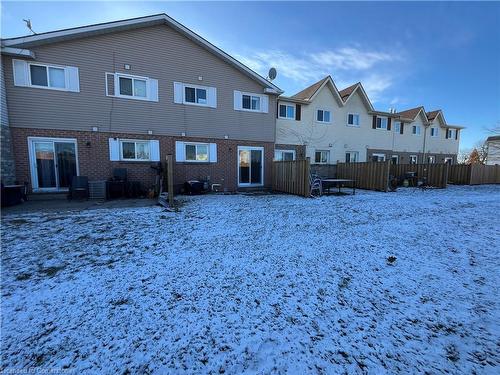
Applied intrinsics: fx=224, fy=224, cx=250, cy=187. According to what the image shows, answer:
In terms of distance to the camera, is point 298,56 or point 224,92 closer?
point 224,92

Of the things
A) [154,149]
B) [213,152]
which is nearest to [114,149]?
[154,149]

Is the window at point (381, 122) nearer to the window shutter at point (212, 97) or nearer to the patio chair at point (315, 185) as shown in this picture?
the patio chair at point (315, 185)

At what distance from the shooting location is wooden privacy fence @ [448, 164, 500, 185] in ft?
60.7

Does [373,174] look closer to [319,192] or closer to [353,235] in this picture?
[319,192]

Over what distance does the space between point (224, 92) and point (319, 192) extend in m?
7.38

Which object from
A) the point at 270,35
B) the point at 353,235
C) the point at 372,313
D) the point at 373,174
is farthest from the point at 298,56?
the point at 372,313

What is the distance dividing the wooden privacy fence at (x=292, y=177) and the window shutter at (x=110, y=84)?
28.6 ft

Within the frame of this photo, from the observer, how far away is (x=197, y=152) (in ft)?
39.0

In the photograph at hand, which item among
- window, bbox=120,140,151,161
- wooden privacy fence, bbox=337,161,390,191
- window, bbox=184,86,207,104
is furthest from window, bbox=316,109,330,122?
window, bbox=120,140,151,161

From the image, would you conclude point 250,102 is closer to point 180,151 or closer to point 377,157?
point 180,151

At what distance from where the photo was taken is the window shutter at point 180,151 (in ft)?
37.3

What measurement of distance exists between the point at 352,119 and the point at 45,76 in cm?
1880

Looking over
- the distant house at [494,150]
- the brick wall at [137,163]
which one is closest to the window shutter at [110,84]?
the brick wall at [137,163]

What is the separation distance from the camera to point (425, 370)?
180 cm
